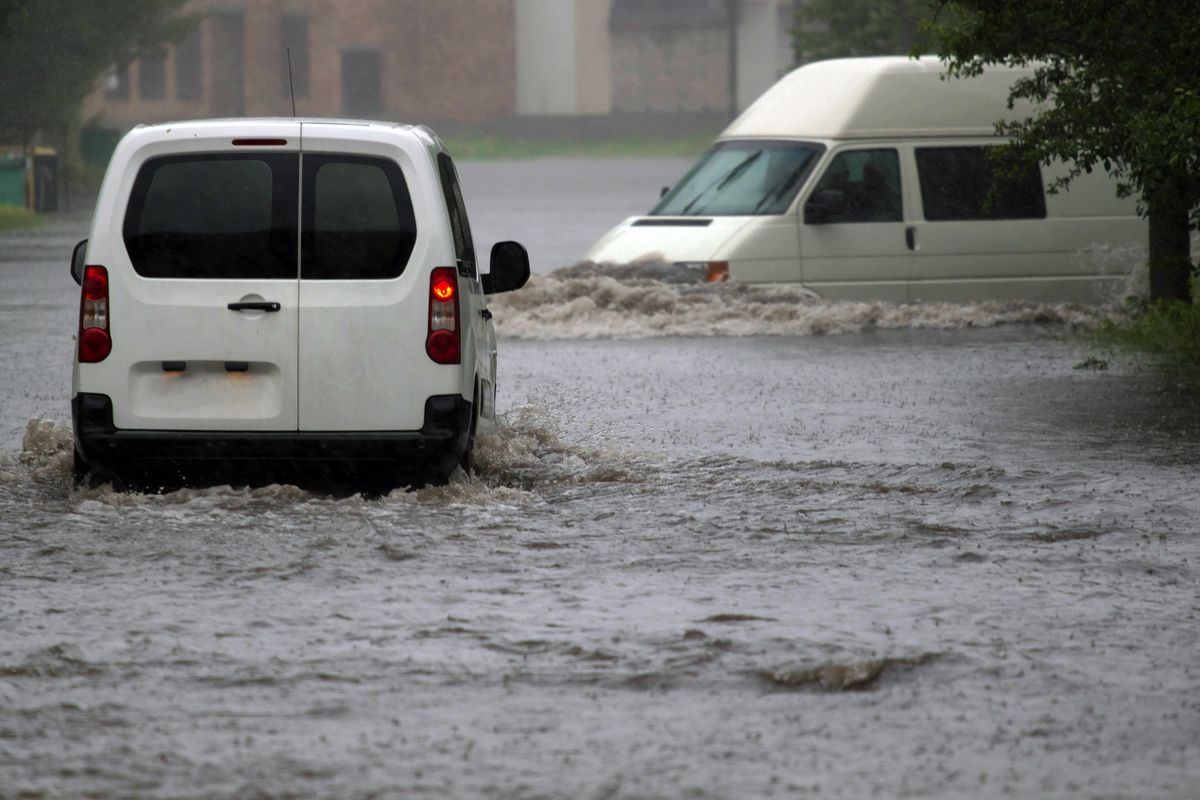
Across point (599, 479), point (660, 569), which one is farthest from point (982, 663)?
point (599, 479)

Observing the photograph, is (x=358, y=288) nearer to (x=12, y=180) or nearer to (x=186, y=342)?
(x=186, y=342)

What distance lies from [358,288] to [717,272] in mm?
10407

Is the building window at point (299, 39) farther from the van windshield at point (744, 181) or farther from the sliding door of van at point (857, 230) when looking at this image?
the sliding door of van at point (857, 230)

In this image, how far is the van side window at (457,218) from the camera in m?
9.76

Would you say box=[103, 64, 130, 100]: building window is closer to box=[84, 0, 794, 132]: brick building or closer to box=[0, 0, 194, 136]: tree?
box=[84, 0, 794, 132]: brick building

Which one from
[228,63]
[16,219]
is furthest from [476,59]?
[16,219]

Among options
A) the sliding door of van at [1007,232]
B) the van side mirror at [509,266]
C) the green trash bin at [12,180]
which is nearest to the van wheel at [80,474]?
the van side mirror at [509,266]

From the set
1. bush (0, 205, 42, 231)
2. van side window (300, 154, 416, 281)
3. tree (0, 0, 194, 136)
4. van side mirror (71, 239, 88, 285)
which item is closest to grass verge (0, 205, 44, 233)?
bush (0, 205, 42, 231)

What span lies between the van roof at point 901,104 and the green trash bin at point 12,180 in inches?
1101

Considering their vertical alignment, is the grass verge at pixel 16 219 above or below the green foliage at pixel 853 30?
below

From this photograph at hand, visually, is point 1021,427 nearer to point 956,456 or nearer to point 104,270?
point 956,456

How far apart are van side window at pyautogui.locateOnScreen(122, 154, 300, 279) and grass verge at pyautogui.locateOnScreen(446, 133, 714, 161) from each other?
74287mm

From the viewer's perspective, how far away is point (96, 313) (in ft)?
30.6

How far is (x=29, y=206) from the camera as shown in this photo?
149 ft
